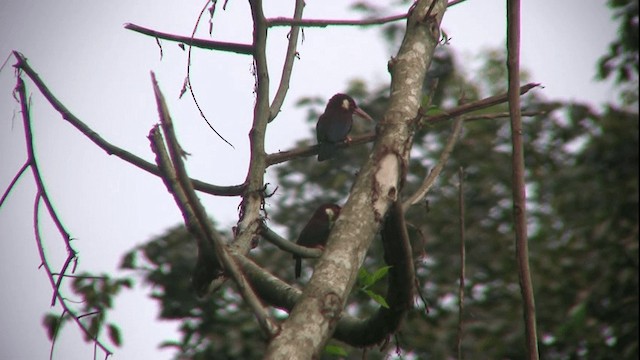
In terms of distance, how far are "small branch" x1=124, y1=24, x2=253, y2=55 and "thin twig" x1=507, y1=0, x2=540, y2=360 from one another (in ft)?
2.97

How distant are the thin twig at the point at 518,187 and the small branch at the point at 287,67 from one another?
991mm

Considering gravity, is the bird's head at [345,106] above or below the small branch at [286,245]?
above

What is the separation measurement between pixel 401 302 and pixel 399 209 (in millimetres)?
235

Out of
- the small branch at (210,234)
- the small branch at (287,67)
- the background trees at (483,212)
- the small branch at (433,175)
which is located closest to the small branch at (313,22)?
the small branch at (287,67)

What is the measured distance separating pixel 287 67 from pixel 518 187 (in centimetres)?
125

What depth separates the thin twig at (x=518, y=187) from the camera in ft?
4.72

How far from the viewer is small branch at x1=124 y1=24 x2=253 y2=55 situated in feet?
7.27

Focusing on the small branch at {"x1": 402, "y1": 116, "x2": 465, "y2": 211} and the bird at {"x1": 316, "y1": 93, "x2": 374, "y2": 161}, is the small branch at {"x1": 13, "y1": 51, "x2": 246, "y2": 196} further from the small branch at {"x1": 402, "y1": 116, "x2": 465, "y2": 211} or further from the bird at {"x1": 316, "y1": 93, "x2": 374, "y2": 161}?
the bird at {"x1": 316, "y1": 93, "x2": 374, "y2": 161}

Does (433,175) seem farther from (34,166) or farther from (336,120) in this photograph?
(336,120)

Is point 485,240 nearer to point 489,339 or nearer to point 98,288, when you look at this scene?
point 489,339

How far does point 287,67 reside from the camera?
8.50 ft

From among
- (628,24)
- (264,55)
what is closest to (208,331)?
(628,24)

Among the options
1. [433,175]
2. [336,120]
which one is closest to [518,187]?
[433,175]

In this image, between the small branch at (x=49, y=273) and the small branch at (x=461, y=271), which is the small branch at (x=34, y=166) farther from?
the small branch at (x=461, y=271)
